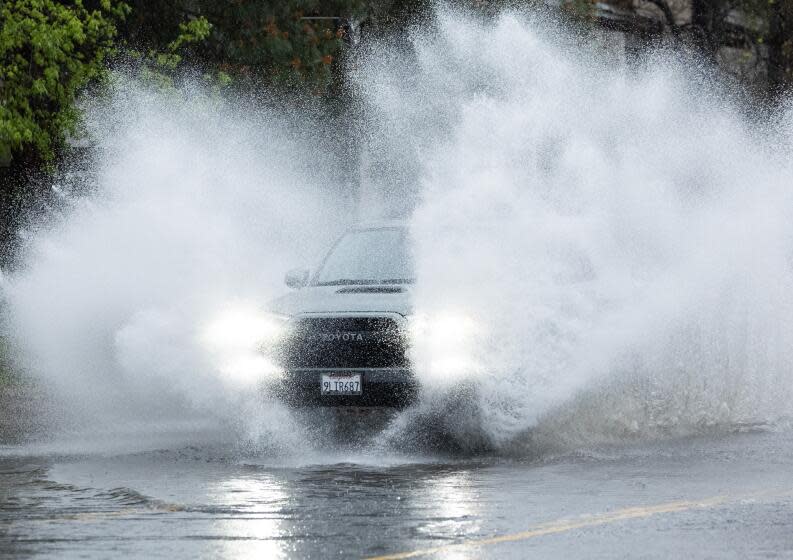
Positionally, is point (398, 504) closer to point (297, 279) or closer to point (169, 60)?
point (297, 279)

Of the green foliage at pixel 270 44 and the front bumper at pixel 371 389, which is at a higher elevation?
the green foliage at pixel 270 44

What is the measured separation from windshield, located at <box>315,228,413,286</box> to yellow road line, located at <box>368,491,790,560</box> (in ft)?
13.8

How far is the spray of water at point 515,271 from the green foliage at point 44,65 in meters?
1.71

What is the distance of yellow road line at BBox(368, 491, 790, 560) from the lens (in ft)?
27.2

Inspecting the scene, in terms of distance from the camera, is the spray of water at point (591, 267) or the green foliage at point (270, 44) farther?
the green foliage at point (270, 44)

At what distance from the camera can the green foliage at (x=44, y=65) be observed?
2419 cm

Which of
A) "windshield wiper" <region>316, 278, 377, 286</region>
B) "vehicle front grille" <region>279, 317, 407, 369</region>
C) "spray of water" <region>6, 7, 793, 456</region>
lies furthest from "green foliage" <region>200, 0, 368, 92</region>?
"vehicle front grille" <region>279, 317, 407, 369</region>

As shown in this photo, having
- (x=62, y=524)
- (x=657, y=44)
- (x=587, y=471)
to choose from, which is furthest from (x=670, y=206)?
(x=657, y=44)

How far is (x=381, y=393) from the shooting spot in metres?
12.6

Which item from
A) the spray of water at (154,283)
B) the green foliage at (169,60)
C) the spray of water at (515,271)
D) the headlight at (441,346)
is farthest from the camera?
the green foliage at (169,60)

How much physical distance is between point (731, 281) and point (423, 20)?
13364 millimetres

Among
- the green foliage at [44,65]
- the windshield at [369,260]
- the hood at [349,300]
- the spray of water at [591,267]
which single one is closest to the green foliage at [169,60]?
the green foliage at [44,65]

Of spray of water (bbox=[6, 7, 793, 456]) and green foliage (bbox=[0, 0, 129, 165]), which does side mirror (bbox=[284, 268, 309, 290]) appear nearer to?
spray of water (bbox=[6, 7, 793, 456])

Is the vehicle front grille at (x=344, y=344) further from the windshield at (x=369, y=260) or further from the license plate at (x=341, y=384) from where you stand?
the windshield at (x=369, y=260)
